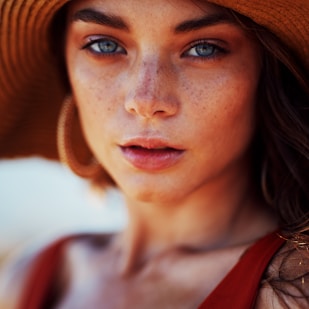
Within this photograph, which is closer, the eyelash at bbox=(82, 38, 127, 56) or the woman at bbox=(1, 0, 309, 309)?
the woman at bbox=(1, 0, 309, 309)

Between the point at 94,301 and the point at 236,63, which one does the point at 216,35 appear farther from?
the point at 94,301

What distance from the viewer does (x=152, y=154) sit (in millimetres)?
1931

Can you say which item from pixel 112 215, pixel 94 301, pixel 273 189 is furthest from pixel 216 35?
pixel 112 215

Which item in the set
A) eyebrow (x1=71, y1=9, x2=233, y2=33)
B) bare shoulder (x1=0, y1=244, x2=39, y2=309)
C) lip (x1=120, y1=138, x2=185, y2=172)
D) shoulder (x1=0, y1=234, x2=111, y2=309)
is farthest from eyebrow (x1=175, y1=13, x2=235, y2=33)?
bare shoulder (x1=0, y1=244, x2=39, y2=309)

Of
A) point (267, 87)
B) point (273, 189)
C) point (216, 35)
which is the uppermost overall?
point (216, 35)

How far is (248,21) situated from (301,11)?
0.37 feet

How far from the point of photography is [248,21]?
183 cm

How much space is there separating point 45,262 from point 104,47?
0.76m

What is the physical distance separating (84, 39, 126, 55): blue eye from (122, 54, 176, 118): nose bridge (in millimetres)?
105

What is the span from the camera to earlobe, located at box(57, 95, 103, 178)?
7.54 feet

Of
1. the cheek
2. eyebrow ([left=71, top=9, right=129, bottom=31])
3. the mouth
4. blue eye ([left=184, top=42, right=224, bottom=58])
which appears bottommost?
the mouth

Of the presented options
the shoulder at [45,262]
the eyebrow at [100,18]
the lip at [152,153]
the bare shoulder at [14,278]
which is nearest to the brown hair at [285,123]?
the eyebrow at [100,18]

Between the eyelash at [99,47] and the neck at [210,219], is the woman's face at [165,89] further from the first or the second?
the neck at [210,219]

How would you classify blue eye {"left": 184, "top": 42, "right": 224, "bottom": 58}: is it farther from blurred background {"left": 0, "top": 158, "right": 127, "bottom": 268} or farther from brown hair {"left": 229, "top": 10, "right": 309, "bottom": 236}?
blurred background {"left": 0, "top": 158, "right": 127, "bottom": 268}
